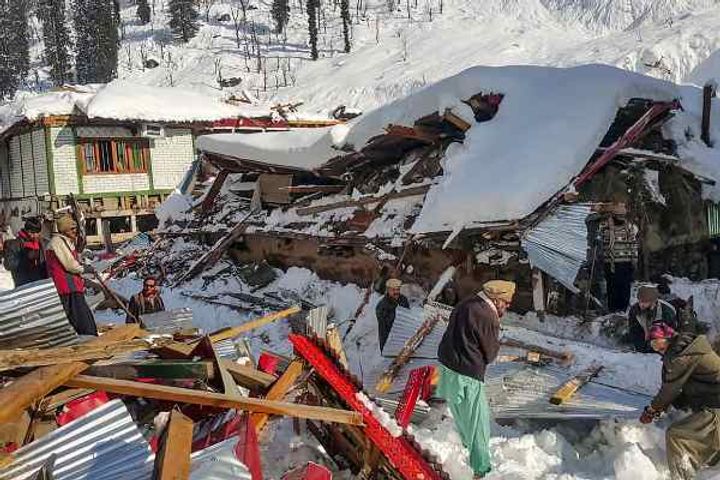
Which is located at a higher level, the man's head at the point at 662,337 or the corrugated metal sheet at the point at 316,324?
the corrugated metal sheet at the point at 316,324

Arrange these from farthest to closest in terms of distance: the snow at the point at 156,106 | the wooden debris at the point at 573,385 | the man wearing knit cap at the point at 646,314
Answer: the snow at the point at 156,106 → the man wearing knit cap at the point at 646,314 → the wooden debris at the point at 573,385

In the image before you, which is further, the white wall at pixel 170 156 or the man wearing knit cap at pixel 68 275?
the white wall at pixel 170 156

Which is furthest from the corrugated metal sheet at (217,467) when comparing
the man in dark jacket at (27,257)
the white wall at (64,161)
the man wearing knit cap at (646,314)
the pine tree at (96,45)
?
the pine tree at (96,45)

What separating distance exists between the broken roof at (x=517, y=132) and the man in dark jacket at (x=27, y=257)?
4.13 metres

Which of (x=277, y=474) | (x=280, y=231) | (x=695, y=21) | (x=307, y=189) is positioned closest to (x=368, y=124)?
(x=307, y=189)

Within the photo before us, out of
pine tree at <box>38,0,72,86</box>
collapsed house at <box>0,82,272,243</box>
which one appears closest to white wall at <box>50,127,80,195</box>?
collapsed house at <box>0,82,272,243</box>

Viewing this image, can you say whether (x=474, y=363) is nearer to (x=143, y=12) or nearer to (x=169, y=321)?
(x=169, y=321)

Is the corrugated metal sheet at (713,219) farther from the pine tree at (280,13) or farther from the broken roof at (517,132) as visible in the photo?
the pine tree at (280,13)

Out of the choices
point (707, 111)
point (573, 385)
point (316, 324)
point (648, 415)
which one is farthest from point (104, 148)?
point (648, 415)

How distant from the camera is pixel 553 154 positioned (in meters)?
7.43

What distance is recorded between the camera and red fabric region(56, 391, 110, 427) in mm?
3805

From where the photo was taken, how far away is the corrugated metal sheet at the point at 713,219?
8367 mm

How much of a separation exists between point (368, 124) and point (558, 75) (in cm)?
267

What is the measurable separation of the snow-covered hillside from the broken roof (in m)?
24.0
